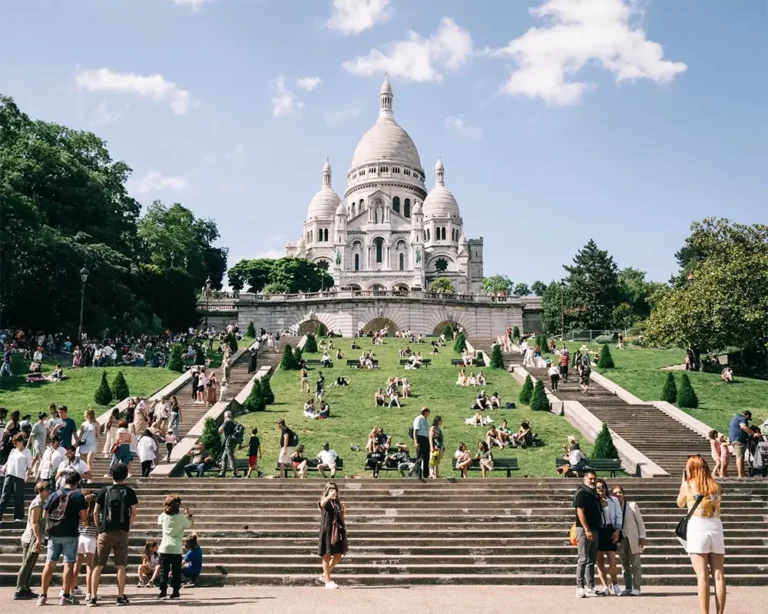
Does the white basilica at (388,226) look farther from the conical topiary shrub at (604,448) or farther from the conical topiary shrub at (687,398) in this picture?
the conical topiary shrub at (604,448)

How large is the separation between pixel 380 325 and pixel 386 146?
58.1 meters

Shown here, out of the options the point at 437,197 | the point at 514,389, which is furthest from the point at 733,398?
the point at 437,197

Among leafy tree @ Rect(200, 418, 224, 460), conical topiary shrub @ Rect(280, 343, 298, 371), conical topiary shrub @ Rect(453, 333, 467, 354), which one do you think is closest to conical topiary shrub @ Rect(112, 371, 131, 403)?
leafy tree @ Rect(200, 418, 224, 460)

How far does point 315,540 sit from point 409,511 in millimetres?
1869

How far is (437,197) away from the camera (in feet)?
350

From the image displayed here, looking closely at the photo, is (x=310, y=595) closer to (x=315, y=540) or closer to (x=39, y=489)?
(x=315, y=540)

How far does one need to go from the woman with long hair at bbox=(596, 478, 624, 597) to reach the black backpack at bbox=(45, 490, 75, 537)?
19.9 feet

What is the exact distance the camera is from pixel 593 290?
6197 centimetres

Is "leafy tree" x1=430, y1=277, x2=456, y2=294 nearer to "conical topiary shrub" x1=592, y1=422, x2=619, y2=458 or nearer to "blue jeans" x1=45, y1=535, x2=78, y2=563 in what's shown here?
"conical topiary shrub" x1=592, y1=422, x2=619, y2=458

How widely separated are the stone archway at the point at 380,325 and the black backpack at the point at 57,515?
4424 centimetres

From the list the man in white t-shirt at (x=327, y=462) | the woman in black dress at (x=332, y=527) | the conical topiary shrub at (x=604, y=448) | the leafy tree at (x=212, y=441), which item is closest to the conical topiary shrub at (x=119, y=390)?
the leafy tree at (x=212, y=441)

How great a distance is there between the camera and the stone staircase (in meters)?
10.7

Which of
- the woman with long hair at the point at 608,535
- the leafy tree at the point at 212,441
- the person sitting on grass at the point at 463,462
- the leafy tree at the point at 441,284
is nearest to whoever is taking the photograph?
the woman with long hair at the point at 608,535

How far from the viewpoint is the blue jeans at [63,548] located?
861 centimetres
